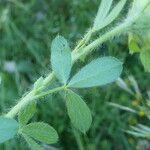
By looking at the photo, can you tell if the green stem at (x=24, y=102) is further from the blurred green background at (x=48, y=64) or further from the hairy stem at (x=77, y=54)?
the blurred green background at (x=48, y=64)

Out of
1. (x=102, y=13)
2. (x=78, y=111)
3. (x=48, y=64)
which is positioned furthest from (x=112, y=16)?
(x=48, y=64)

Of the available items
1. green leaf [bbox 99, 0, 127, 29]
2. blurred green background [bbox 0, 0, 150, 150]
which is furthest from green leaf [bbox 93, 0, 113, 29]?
blurred green background [bbox 0, 0, 150, 150]

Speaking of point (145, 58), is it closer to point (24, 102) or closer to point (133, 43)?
point (133, 43)

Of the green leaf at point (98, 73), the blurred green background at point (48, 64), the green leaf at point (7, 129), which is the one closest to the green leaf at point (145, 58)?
the green leaf at point (98, 73)

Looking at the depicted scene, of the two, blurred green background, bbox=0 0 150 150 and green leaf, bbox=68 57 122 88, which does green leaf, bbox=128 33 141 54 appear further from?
blurred green background, bbox=0 0 150 150

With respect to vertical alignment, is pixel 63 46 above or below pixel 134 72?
above

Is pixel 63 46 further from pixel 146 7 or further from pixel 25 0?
pixel 25 0

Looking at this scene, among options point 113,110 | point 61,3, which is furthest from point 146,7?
point 61,3
